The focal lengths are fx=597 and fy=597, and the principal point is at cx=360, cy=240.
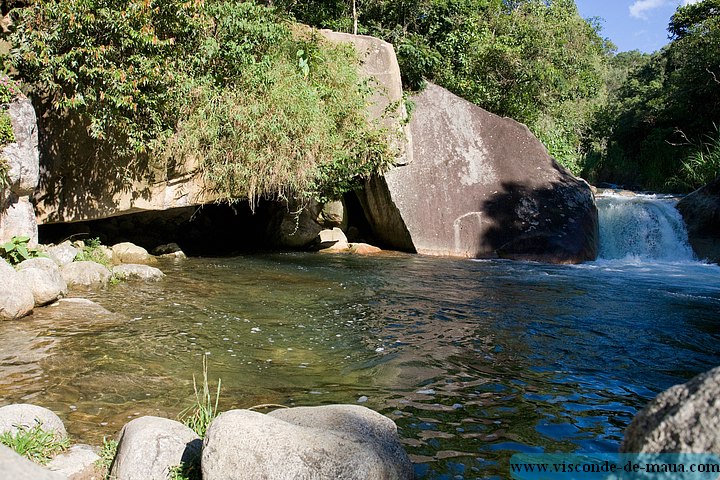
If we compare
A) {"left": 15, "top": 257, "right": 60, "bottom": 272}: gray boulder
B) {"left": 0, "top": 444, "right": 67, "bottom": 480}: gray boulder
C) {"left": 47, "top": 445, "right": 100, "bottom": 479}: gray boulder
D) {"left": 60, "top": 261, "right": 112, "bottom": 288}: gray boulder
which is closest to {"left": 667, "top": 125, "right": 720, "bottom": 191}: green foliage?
{"left": 60, "top": 261, "right": 112, "bottom": 288}: gray boulder

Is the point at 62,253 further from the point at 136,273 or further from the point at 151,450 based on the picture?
the point at 151,450

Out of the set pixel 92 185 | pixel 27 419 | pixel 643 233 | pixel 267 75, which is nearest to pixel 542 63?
pixel 643 233

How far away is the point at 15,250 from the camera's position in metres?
9.52

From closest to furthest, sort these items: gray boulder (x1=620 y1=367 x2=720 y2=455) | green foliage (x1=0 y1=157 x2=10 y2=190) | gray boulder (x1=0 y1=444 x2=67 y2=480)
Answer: gray boulder (x1=620 y1=367 x2=720 y2=455) < gray boulder (x1=0 y1=444 x2=67 y2=480) < green foliage (x1=0 y1=157 x2=10 y2=190)

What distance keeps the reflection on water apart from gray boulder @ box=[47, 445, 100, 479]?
0.85 feet

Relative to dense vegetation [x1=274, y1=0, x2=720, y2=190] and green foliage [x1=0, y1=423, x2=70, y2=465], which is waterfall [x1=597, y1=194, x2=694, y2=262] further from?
green foliage [x1=0, y1=423, x2=70, y2=465]

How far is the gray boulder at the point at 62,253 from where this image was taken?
1073 cm

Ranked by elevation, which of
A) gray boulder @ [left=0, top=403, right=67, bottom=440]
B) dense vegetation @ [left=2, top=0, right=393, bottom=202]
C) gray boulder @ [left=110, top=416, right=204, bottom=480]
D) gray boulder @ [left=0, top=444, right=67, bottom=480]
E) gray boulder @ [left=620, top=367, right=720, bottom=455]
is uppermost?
dense vegetation @ [left=2, top=0, right=393, bottom=202]

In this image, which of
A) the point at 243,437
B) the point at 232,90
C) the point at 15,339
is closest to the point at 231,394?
the point at 243,437

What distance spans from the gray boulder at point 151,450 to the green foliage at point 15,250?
6694 mm

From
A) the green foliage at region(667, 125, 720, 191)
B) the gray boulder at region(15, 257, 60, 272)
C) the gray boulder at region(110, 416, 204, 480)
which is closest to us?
the gray boulder at region(110, 416, 204, 480)

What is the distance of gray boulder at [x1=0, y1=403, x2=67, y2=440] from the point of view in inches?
156

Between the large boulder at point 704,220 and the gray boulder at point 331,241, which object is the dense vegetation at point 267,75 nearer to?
the gray boulder at point 331,241

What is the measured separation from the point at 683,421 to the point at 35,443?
12.3ft
